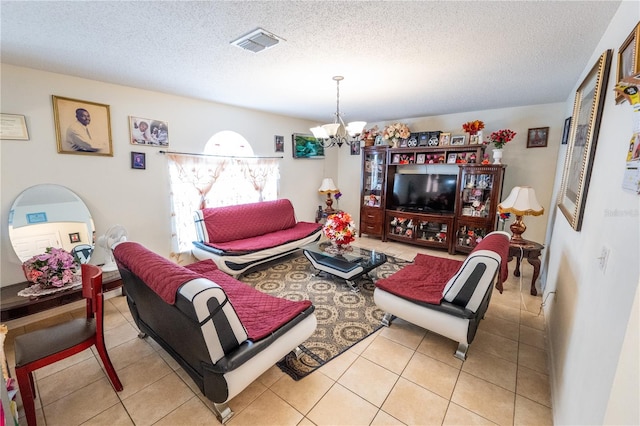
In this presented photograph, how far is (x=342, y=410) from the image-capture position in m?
1.62

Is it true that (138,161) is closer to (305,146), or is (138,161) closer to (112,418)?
(112,418)

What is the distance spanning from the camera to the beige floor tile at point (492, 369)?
1833 mm

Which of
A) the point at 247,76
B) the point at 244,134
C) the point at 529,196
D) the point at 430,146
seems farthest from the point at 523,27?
the point at 244,134

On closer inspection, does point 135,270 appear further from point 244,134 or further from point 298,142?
point 298,142

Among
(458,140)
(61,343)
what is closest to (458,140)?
(458,140)

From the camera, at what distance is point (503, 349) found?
2154 millimetres

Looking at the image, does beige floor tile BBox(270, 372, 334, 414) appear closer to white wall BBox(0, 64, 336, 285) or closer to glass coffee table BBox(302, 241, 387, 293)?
glass coffee table BBox(302, 241, 387, 293)

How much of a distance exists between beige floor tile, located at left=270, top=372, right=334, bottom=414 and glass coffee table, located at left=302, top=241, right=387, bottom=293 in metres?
1.30

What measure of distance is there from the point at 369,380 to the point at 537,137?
411 cm

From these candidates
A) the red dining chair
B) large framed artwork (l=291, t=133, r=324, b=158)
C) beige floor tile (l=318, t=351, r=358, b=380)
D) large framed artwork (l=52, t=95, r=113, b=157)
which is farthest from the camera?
large framed artwork (l=291, t=133, r=324, b=158)

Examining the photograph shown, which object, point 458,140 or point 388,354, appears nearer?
point 388,354

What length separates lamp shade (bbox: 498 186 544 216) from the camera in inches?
112

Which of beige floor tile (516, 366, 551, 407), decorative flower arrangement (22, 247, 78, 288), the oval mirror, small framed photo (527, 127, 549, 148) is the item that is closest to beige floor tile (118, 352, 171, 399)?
decorative flower arrangement (22, 247, 78, 288)

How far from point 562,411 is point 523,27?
229 cm
